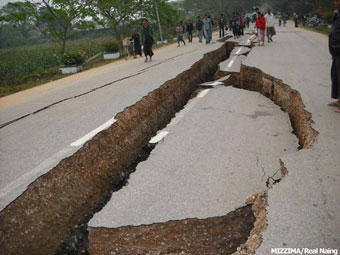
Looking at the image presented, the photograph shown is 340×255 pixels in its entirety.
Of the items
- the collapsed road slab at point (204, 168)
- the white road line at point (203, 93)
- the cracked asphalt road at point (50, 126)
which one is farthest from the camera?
the white road line at point (203, 93)

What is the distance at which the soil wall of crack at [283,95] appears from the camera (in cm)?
384

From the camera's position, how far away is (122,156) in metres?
4.26

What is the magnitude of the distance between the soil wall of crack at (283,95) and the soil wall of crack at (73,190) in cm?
231

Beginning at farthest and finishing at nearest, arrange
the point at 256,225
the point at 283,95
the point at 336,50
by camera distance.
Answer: the point at 283,95, the point at 336,50, the point at 256,225

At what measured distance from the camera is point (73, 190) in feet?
10.9

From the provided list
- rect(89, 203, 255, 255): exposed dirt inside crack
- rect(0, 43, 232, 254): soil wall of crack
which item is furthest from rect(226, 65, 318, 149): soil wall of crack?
rect(0, 43, 232, 254): soil wall of crack

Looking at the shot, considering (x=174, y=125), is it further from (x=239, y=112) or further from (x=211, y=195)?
(x=211, y=195)

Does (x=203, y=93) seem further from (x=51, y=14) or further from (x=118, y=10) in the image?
(x=118, y=10)

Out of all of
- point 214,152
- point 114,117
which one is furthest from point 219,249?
point 114,117

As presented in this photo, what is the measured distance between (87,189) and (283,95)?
13.2 feet

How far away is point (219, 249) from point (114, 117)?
3.09 metres

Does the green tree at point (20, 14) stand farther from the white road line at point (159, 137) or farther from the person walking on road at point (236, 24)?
the white road line at point (159, 137)

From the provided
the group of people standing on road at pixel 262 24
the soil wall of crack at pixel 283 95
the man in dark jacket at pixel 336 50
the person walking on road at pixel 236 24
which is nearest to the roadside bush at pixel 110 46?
the person walking on road at pixel 236 24

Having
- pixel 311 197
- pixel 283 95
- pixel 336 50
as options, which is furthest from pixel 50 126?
pixel 336 50
